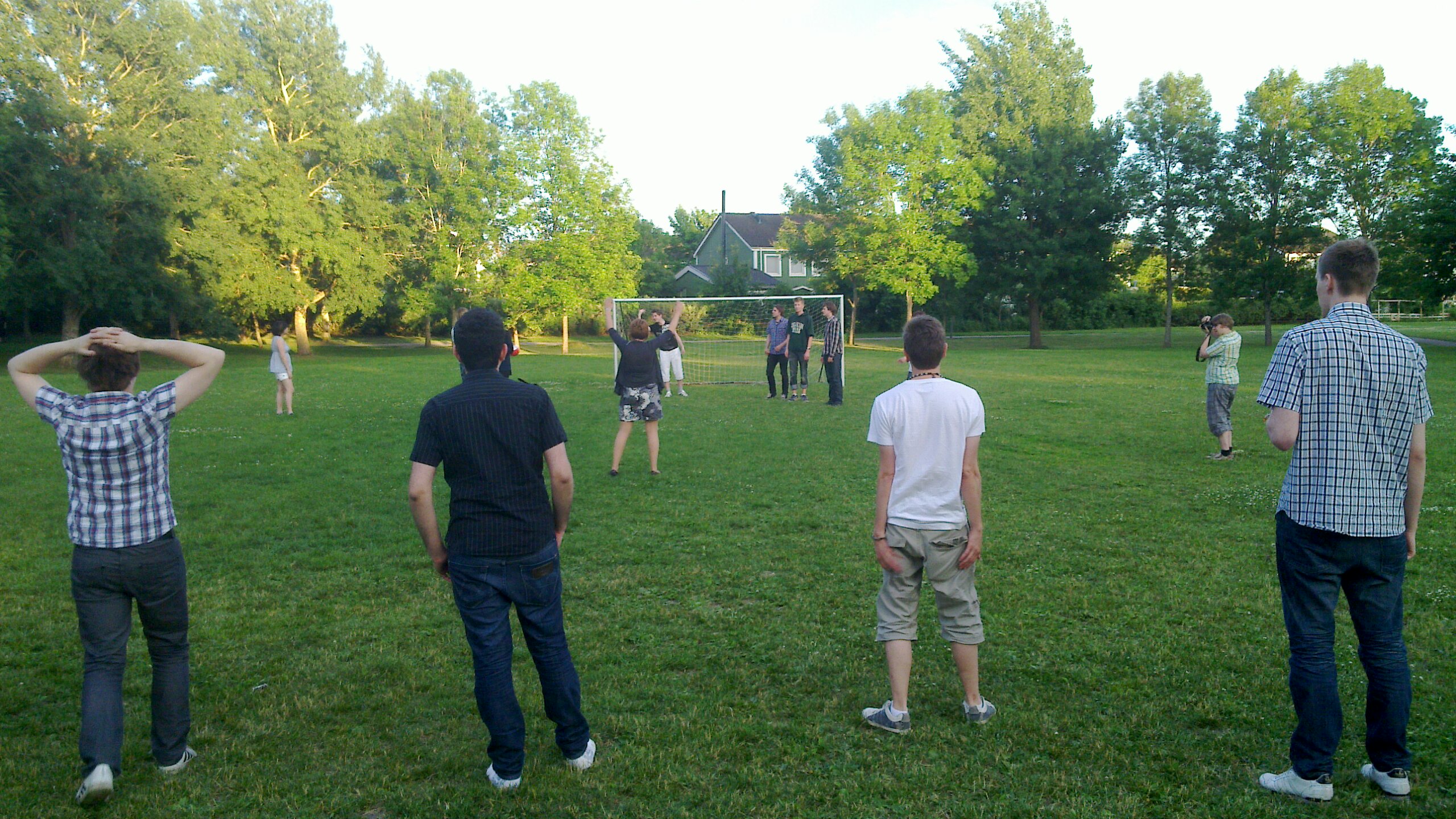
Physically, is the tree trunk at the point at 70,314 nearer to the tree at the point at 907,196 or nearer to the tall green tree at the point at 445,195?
the tall green tree at the point at 445,195

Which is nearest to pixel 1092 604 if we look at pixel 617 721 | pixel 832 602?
pixel 832 602

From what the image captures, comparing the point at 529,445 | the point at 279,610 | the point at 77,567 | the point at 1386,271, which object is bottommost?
the point at 279,610

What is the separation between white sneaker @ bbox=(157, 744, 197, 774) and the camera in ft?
12.5

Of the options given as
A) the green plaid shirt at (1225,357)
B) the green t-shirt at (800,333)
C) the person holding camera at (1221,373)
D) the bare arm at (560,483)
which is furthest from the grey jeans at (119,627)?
the green t-shirt at (800,333)

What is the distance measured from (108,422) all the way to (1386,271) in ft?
Result: 140

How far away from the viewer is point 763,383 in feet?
76.4

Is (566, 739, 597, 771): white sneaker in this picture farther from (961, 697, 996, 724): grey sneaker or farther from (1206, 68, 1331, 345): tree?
(1206, 68, 1331, 345): tree

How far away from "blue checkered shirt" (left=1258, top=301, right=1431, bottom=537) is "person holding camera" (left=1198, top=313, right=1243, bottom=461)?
25.2ft

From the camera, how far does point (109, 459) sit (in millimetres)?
3492

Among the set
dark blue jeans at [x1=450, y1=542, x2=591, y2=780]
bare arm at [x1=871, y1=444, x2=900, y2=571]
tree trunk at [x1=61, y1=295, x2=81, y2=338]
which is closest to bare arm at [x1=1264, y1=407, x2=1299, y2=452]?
bare arm at [x1=871, y1=444, x2=900, y2=571]

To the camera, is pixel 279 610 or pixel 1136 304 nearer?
pixel 279 610

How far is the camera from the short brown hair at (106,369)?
3.44m

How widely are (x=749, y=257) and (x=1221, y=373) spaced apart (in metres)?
59.4

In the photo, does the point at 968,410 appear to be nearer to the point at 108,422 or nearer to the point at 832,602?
the point at 832,602
